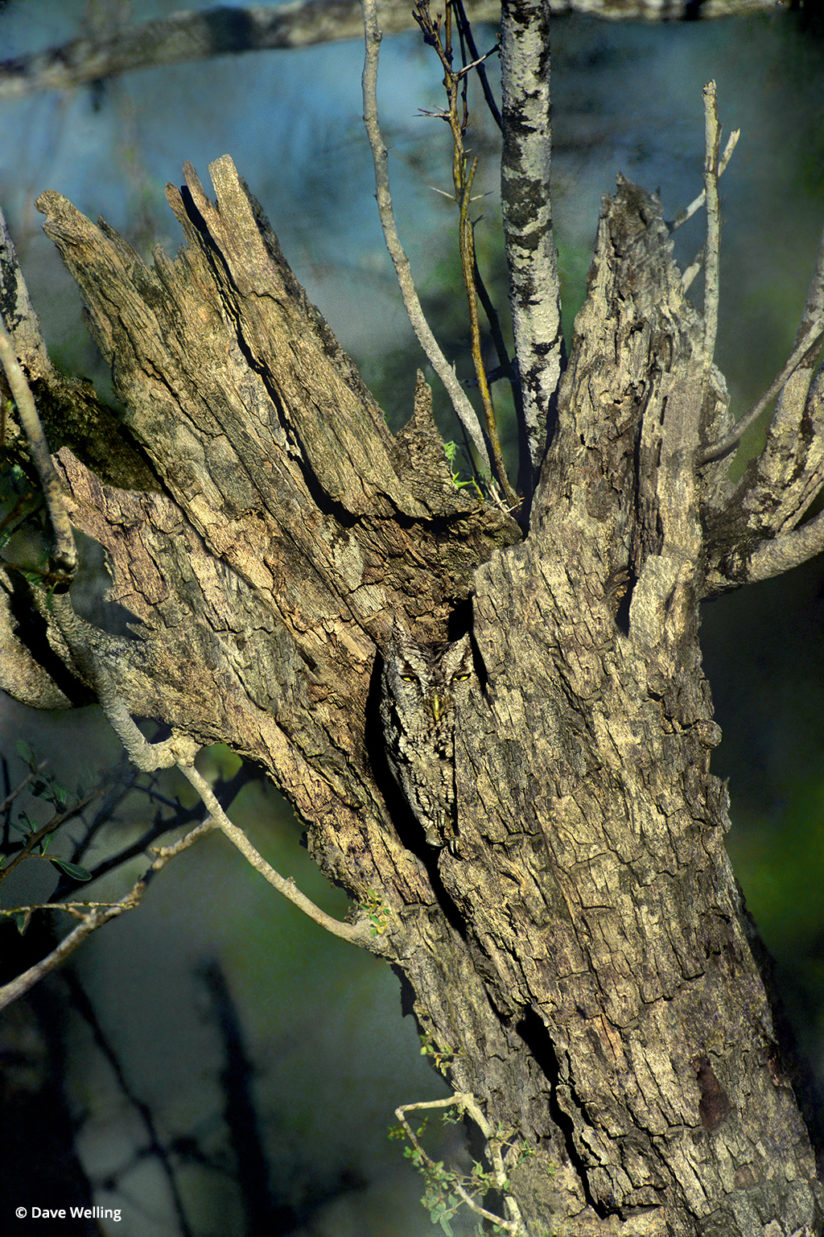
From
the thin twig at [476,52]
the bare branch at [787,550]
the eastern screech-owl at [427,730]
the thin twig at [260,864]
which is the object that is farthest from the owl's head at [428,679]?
the thin twig at [476,52]

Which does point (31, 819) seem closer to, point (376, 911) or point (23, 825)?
point (23, 825)

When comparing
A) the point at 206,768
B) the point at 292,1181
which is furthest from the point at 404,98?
the point at 292,1181

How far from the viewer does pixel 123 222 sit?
1.56 m

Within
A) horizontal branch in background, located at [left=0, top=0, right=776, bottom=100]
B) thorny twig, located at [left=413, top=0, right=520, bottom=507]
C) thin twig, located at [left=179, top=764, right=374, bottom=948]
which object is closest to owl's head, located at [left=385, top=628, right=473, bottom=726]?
thin twig, located at [left=179, top=764, right=374, bottom=948]

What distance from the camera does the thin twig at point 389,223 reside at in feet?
4.09

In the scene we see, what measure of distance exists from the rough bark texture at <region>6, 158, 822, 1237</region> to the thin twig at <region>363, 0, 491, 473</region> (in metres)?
0.24

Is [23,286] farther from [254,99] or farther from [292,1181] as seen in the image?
[292,1181]

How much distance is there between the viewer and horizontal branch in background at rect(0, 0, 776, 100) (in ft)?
5.07

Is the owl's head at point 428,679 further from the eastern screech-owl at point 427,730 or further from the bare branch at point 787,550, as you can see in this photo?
the bare branch at point 787,550

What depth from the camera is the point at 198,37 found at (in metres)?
1.55

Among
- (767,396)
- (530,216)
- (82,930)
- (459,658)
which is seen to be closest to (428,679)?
(459,658)

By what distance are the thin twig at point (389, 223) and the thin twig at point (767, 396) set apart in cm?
56

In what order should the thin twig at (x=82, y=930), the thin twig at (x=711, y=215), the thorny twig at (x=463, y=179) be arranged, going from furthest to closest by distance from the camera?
the thorny twig at (x=463, y=179), the thin twig at (x=711, y=215), the thin twig at (x=82, y=930)

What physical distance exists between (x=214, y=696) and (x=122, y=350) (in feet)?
2.52
